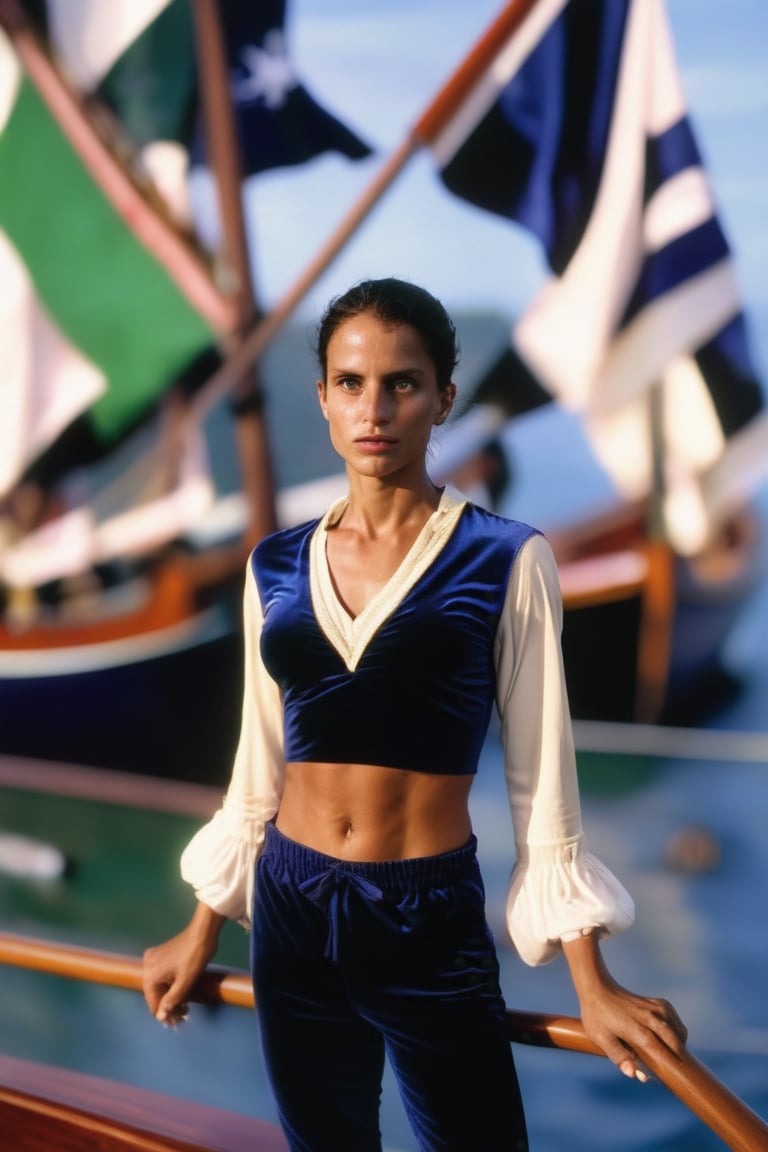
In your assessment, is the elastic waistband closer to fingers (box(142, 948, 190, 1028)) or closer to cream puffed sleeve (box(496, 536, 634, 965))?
cream puffed sleeve (box(496, 536, 634, 965))

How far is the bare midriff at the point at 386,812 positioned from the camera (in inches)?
36.5

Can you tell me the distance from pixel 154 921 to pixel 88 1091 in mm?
2164

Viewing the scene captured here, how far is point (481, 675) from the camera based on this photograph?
926 mm

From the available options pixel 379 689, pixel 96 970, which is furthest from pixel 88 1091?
pixel 379 689

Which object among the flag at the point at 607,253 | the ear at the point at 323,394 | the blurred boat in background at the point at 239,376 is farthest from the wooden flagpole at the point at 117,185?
the ear at the point at 323,394

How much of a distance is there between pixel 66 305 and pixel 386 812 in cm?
245

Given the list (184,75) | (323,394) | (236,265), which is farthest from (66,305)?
(323,394)

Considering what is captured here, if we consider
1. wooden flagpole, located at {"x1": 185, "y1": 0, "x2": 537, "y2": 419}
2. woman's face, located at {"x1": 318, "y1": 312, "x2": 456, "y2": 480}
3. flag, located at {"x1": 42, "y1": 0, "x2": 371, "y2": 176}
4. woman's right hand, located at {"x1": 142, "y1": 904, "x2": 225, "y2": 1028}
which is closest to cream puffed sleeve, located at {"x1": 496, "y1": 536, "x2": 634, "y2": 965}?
woman's face, located at {"x1": 318, "y1": 312, "x2": 456, "y2": 480}

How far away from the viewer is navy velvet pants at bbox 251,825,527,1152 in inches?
35.6

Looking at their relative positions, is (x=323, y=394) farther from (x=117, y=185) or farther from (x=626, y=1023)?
(x=117, y=185)

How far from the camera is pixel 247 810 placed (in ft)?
3.37

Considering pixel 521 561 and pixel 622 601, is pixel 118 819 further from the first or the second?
pixel 521 561

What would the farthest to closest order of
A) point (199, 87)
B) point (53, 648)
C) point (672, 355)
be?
point (53, 648) < point (199, 87) < point (672, 355)

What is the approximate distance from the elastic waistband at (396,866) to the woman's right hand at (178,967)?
Result: 0.37 feet
